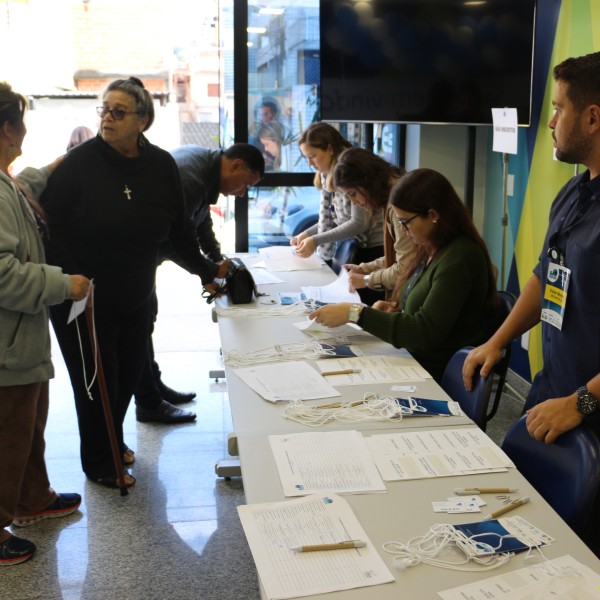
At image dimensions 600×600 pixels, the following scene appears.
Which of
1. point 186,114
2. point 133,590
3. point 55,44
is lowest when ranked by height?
point 133,590

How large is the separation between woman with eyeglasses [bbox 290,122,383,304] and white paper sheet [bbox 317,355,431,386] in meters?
1.45

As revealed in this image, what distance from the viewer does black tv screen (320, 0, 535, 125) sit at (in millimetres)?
4031

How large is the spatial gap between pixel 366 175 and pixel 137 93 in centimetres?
116

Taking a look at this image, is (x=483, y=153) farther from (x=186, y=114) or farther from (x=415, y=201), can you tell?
(x=186, y=114)

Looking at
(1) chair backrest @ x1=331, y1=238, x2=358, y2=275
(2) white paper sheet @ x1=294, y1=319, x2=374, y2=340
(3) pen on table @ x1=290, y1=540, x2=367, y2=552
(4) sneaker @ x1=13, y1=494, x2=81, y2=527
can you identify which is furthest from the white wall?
(3) pen on table @ x1=290, y1=540, x2=367, y2=552

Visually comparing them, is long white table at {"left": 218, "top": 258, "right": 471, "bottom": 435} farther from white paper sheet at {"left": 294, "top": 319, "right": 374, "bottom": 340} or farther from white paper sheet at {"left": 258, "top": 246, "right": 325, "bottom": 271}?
white paper sheet at {"left": 258, "top": 246, "right": 325, "bottom": 271}

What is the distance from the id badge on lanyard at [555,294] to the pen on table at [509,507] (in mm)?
557

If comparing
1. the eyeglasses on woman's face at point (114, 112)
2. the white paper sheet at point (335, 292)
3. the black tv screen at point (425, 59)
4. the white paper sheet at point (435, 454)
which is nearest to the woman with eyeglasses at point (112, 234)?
the eyeglasses on woman's face at point (114, 112)

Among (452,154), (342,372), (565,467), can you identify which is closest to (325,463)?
(565,467)

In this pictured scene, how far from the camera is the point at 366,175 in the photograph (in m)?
3.43

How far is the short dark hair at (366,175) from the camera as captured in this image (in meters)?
3.42

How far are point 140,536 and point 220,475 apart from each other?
0.47 meters

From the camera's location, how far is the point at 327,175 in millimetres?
4199

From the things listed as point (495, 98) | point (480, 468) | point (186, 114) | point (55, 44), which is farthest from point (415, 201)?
point (55, 44)
